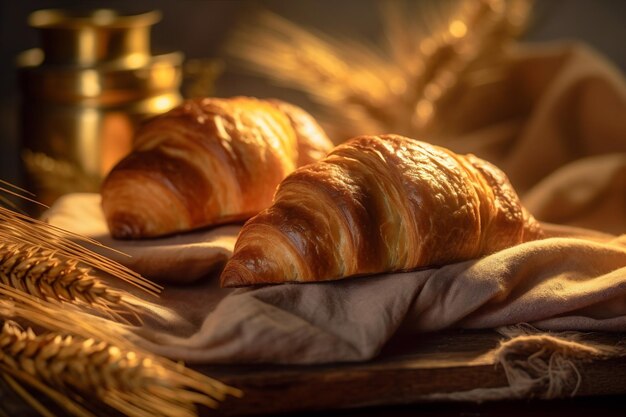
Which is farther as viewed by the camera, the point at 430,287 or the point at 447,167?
the point at 447,167

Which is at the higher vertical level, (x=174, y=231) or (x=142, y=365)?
(x=142, y=365)

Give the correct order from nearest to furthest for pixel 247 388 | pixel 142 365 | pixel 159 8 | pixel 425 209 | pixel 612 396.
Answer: pixel 142 365 → pixel 247 388 → pixel 612 396 → pixel 425 209 → pixel 159 8

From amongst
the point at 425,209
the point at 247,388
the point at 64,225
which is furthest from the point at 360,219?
the point at 64,225

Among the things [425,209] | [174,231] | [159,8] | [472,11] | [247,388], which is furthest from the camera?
[159,8]

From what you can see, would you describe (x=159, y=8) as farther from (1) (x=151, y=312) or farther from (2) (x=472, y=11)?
(1) (x=151, y=312)

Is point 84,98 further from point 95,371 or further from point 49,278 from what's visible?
point 95,371

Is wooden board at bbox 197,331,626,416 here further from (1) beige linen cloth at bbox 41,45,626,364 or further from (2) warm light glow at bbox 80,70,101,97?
(2) warm light glow at bbox 80,70,101,97

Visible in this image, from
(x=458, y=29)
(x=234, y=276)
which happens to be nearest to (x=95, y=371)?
(x=234, y=276)

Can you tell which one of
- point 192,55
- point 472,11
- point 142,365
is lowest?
point 192,55
